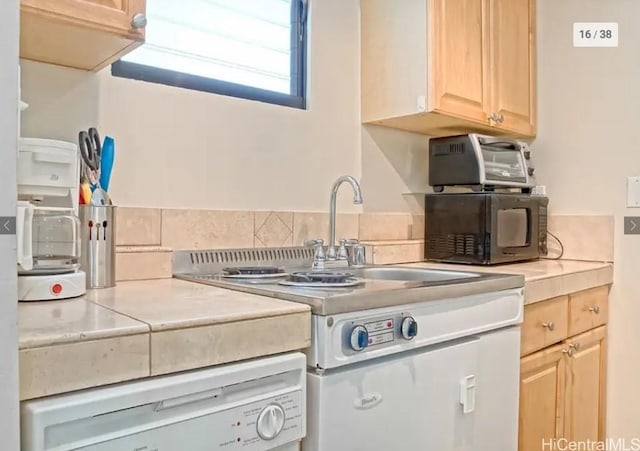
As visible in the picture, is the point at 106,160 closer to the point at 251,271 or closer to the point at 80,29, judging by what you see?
the point at 80,29

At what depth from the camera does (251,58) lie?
1902 millimetres

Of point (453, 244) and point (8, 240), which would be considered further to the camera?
point (453, 244)

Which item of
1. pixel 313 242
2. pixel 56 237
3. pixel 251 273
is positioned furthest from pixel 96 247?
pixel 313 242

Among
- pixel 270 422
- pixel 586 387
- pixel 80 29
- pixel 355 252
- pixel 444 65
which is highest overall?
pixel 444 65

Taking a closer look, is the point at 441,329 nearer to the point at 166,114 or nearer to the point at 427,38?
the point at 166,114

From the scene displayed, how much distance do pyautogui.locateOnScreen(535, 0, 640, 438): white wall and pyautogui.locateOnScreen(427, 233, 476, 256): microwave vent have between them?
617 millimetres

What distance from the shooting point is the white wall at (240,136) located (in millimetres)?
1448

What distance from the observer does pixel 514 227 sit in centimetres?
221

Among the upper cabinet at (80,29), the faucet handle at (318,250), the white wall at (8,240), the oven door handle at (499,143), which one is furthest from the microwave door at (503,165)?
the white wall at (8,240)

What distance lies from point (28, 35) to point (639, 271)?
232 centimetres

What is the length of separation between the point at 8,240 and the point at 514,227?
193 centimetres

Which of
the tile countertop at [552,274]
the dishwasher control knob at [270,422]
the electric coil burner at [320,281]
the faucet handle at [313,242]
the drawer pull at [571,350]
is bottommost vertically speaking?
the drawer pull at [571,350]

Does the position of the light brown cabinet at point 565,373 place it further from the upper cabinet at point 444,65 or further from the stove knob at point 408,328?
the upper cabinet at point 444,65

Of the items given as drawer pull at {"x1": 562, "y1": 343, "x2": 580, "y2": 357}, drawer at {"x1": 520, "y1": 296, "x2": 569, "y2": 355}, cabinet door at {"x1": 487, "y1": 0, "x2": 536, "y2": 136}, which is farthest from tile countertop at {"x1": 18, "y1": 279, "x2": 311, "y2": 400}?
cabinet door at {"x1": 487, "y1": 0, "x2": 536, "y2": 136}
